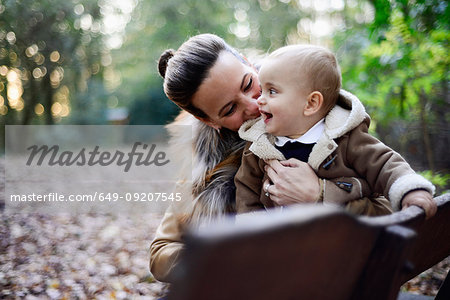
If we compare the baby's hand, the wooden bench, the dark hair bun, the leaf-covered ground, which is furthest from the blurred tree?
the wooden bench

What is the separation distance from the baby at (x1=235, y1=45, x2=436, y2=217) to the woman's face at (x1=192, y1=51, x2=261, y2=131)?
0.61 feet

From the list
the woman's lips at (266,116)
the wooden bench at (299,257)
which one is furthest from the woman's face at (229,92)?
the wooden bench at (299,257)

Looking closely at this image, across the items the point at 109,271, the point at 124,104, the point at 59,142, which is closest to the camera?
the point at 109,271

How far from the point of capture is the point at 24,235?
5.56 metres

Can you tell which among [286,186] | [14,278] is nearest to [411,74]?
[286,186]

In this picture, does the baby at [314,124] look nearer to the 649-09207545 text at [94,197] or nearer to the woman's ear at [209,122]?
the woman's ear at [209,122]

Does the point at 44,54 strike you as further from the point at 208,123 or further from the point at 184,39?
the point at 208,123

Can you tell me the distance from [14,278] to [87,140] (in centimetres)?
1426

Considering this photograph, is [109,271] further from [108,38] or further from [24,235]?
[108,38]

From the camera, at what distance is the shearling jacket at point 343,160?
1.57 m

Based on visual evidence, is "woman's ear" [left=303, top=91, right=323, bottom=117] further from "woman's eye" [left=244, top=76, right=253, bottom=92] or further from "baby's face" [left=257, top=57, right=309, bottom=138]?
"woman's eye" [left=244, top=76, right=253, bottom=92]

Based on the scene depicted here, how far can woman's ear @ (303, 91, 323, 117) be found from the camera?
6.04ft

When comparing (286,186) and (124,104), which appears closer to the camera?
→ (286,186)

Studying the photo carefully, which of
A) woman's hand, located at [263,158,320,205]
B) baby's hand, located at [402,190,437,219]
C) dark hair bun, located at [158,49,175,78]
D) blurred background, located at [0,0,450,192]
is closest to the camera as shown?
baby's hand, located at [402,190,437,219]
